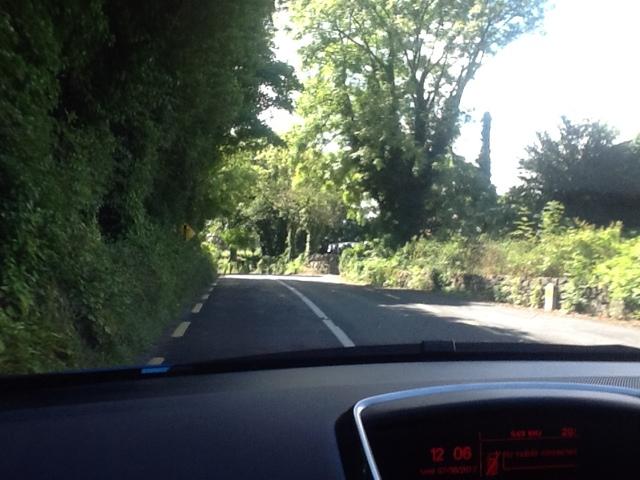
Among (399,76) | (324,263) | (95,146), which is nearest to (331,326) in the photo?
(95,146)

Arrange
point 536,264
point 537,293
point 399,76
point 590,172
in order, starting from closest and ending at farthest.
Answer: point 537,293 < point 536,264 < point 590,172 < point 399,76

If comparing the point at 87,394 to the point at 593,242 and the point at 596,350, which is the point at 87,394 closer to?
the point at 596,350

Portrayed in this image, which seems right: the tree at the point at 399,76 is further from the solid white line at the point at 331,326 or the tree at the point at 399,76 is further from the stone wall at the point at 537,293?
the solid white line at the point at 331,326

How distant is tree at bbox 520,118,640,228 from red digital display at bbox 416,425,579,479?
33764 millimetres

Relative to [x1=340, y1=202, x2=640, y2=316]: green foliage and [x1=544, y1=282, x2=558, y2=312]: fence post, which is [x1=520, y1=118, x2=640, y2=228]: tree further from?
[x1=544, y1=282, x2=558, y2=312]: fence post

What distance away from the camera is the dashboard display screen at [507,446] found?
270 cm

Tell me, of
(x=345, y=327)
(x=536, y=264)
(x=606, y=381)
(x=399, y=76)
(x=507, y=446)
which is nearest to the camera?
(x=507, y=446)

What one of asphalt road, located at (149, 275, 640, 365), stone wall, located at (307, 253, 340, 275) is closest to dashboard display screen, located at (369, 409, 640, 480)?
asphalt road, located at (149, 275, 640, 365)

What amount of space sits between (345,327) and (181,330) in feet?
9.49

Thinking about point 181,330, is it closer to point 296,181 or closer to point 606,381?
point 606,381

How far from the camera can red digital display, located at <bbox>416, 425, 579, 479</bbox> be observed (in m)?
2.77

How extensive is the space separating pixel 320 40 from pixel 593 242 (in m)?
21.9

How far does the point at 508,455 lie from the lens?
287 cm

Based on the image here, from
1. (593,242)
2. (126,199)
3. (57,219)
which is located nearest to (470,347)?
(57,219)
